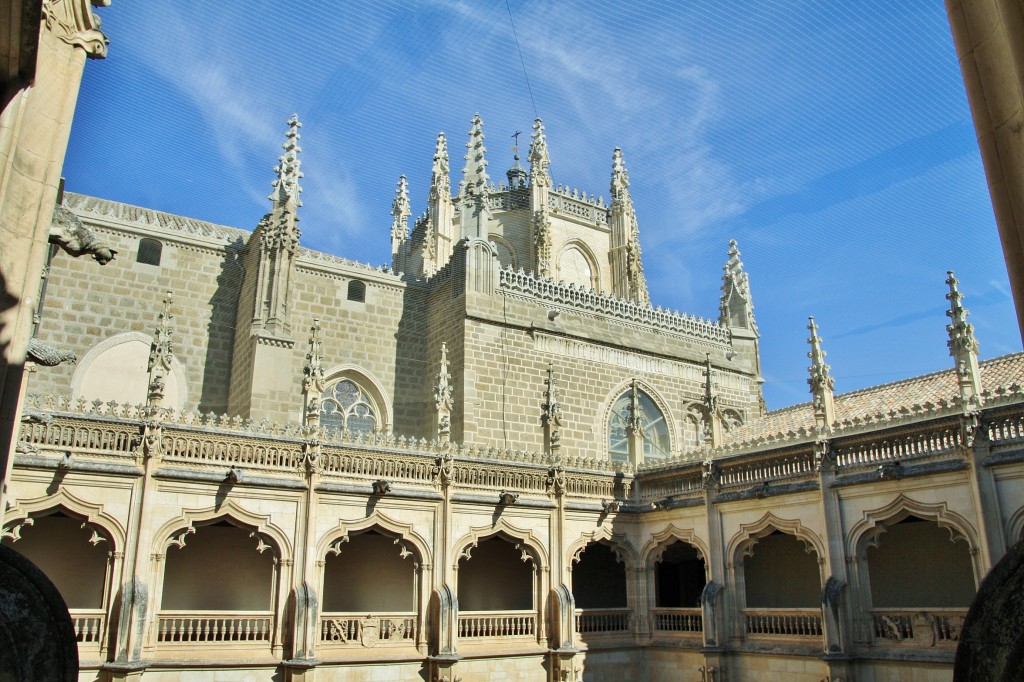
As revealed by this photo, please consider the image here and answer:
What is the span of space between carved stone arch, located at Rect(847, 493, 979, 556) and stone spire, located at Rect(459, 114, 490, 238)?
14700 millimetres

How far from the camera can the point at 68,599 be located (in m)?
18.6

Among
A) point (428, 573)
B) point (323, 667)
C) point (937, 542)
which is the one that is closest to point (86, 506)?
point (323, 667)

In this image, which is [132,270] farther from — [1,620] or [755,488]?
[1,620]

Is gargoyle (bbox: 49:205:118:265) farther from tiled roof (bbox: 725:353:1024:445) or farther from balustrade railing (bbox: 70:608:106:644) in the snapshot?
tiled roof (bbox: 725:353:1024:445)

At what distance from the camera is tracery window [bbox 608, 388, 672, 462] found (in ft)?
97.2

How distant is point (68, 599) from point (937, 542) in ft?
62.8

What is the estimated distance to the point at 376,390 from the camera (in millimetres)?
27453

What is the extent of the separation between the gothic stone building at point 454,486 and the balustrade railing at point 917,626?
6 centimetres

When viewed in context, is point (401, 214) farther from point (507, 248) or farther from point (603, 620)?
point (603, 620)

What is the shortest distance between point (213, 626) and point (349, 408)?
9.33m

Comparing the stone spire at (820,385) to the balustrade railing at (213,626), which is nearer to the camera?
the balustrade railing at (213,626)

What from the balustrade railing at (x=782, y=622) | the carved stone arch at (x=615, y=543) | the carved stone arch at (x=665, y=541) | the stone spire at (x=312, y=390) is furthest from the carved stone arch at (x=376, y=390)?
the balustrade railing at (x=782, y=622)

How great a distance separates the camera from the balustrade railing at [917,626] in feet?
56.6

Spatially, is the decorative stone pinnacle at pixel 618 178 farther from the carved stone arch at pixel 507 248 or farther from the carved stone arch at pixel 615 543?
the carved stone arch at pixel 615 543
